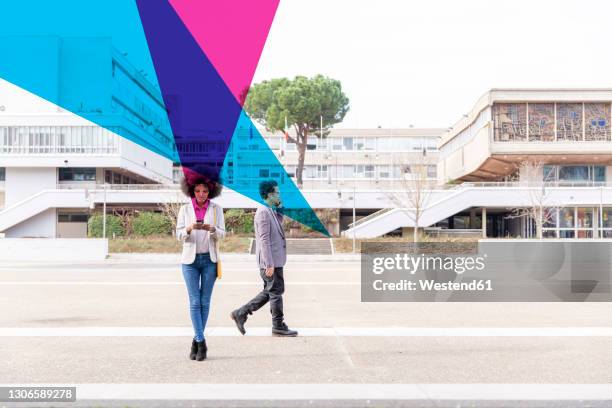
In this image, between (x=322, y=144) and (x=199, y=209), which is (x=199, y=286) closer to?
(x=199, y=209)

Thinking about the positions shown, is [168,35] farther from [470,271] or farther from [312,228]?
[312,228]

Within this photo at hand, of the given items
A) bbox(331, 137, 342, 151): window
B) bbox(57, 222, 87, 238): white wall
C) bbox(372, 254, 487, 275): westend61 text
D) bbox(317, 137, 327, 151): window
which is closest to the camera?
bbox(372, 254, 487, 275): westend61 text

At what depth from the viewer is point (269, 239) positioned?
7.24 metres

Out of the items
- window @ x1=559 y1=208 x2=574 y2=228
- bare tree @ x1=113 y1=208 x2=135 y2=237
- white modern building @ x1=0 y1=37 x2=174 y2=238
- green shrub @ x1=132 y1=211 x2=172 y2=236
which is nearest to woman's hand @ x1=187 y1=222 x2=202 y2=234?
green shrub @ x1=132 y1=211 x2=172 y2=236

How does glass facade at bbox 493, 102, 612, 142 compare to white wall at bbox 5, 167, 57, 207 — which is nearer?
glass facade at bbox 493, 102, 612, 142

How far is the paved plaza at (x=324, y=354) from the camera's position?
4848 mm

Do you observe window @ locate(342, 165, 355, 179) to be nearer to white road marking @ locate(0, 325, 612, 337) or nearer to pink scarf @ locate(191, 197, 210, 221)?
white road marking @ locate(0, 325, 612, 337)

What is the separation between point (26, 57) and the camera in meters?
61.2

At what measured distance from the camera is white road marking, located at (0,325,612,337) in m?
7.72

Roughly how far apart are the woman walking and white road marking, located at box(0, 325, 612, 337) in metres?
1.54

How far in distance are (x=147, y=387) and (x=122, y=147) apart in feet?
178

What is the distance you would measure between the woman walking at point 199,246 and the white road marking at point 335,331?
5.07ft

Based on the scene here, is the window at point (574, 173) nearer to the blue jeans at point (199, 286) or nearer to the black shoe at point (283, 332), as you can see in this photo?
the black shoe at point (283, 332)

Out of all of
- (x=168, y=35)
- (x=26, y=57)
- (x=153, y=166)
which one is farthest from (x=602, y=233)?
(x=26, y=57)
